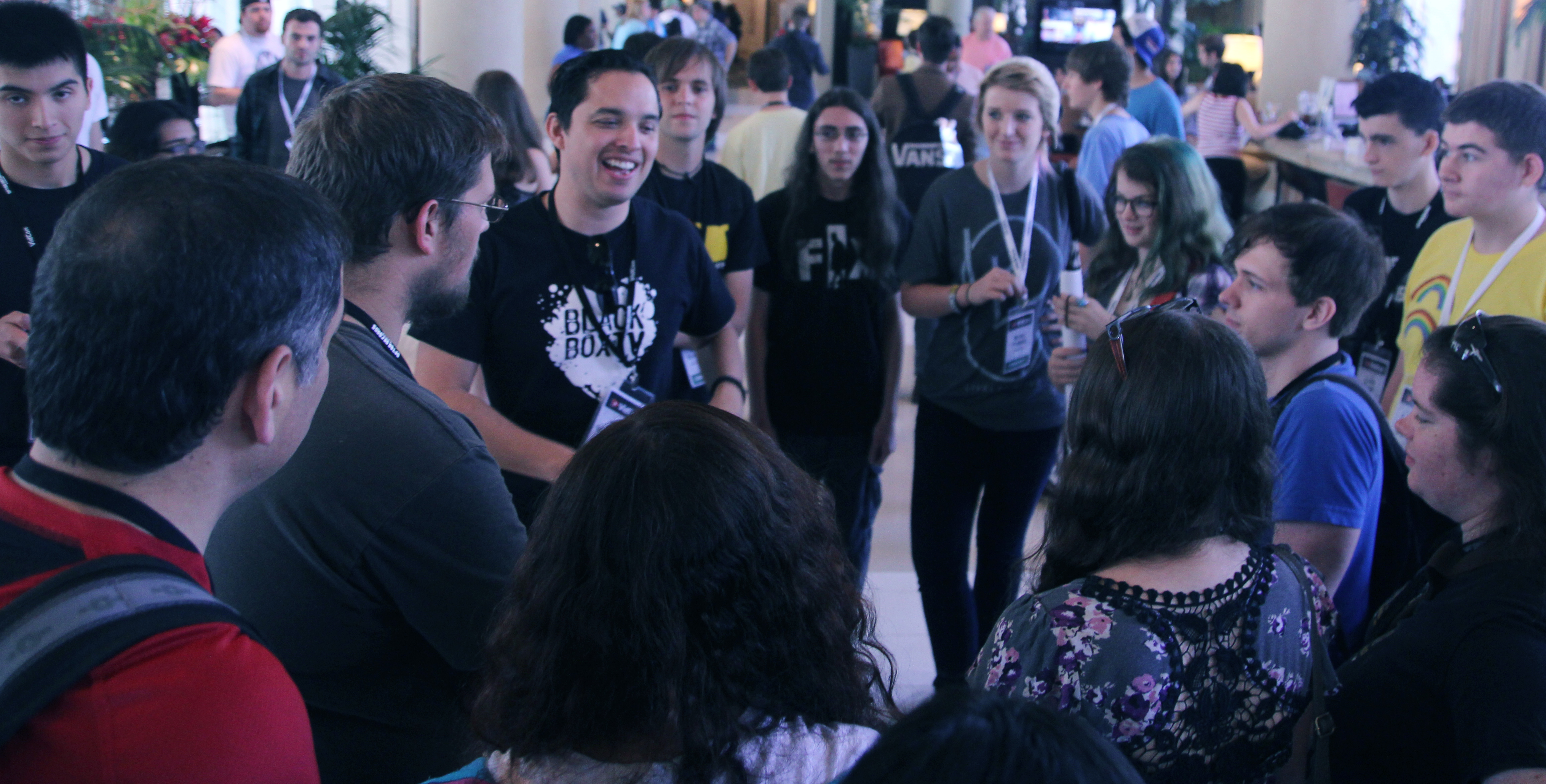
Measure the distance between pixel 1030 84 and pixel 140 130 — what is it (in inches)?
109

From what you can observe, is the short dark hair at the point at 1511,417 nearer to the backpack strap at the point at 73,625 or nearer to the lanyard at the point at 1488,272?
the lanyard at the point at 1488,272

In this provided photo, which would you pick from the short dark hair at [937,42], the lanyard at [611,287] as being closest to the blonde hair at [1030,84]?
the lanyard at [611,287]

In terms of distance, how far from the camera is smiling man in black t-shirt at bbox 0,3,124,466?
2.47 m

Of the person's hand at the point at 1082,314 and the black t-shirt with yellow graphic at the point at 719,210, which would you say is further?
the black t-shirt with yellow graphic at the point at 719,210

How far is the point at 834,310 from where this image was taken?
10.4ft

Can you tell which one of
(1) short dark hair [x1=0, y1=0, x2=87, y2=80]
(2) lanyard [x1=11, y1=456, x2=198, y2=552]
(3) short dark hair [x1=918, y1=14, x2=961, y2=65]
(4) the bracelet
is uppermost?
(3) short dark hair [x1=918, y1=14, x2=961, y2=65]

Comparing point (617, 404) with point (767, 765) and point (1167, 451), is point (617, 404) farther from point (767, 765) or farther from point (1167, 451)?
point (767, 765)

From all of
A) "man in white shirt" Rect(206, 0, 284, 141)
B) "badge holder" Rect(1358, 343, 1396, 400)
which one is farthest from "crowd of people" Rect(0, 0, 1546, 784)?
"man in white shirt" Rect(206, 0, 284, 141)

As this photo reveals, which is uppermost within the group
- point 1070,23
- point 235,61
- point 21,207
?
point 1070,23

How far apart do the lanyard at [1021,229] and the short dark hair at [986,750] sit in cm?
240

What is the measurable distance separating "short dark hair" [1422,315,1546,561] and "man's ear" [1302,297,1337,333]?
1.62 feet

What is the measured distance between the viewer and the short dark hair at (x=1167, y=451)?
1.32 metres

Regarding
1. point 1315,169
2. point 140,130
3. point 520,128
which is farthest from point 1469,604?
point 1315,169

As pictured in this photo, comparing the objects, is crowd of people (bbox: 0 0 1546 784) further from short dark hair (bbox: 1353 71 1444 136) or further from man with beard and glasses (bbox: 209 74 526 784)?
short dark hair (bbox: 1353 71 1444 136)
